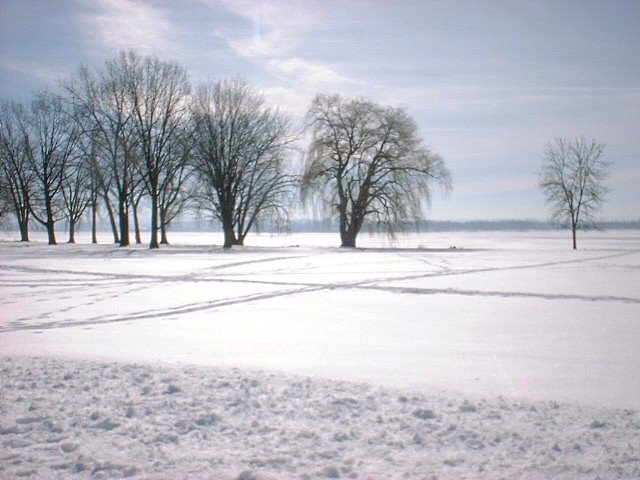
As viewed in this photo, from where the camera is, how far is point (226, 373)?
5488mm

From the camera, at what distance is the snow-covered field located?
3617 mm

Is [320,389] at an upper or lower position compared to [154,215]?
lower

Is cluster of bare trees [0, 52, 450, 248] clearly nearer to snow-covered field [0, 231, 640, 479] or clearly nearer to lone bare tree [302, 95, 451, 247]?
lone bare tree [302, 95, 451, 247]

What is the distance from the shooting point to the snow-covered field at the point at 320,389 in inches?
142

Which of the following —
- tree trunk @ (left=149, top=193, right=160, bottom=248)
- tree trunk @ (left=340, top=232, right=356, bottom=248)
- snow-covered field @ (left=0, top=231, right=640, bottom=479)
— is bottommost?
snow-covered field @ (left=0, top=231, right=640, bottom=479)

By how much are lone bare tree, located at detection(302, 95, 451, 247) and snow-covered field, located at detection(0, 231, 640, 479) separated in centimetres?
2307

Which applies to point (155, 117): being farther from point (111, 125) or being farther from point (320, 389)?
point (320, 389)

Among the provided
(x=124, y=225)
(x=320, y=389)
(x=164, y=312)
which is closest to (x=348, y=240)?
(x=124, y=225)

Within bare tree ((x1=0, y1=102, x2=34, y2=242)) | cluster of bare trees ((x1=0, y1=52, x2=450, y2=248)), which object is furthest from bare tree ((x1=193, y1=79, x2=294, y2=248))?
bare tree ((x1=0, y1=102, x2=34, y2=242))

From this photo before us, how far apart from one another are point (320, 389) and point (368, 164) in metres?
30.0

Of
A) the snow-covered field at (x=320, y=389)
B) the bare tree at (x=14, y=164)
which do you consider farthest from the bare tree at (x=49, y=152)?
the snow-covered field at (x=320, y=389)

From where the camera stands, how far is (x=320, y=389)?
4.96m

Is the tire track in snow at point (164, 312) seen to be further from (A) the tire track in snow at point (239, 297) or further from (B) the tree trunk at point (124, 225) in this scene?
(B) the tree trunk at point (124, 225)

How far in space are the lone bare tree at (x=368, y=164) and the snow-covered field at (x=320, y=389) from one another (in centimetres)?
2307
